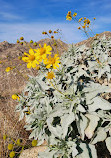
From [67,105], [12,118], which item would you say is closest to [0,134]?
[12,118]

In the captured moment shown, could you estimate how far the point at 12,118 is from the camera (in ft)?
8.53

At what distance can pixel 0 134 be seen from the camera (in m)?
2.10

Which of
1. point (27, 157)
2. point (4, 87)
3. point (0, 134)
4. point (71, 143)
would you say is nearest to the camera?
point (71, 143)

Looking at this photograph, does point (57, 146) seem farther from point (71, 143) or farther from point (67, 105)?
point (67, 105)

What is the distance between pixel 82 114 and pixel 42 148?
904 millimetres

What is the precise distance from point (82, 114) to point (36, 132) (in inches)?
26.4

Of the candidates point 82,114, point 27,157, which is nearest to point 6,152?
point 27,157

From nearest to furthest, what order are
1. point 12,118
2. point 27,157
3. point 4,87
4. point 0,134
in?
point 27,157 < point 0,134 < point 12,118 < point 4,87

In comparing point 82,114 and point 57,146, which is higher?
point 82,114

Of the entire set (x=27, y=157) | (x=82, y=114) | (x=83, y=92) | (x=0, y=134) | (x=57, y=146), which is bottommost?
(x=27, y=157)

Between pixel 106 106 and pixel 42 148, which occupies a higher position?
pixel 106 106

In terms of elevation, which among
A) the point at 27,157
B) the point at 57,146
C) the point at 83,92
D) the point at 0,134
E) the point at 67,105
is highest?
the point at 83,92

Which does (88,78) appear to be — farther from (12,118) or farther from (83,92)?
(12,118)

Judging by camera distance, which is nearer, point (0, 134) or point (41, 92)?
point (41, 92)
